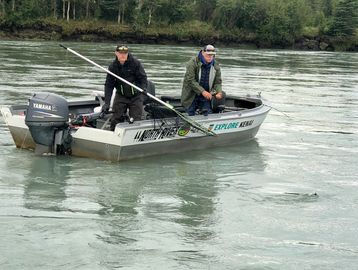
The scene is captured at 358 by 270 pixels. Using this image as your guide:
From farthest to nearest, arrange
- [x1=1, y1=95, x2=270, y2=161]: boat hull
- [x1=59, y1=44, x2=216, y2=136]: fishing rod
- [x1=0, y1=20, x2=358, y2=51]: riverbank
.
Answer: [x1=0, y1=20, x2=358, y2=51]: riverbank < [x1=59, y1=44, x2=216, y2=136]: fishing rod < [x1=1, y1=95, x2=270, y2=161]: boat hull

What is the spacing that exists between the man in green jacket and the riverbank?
42717 millimetres

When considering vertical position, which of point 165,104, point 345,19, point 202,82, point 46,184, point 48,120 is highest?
point 345,19

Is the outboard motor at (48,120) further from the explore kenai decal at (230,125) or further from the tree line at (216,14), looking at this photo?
the tree line at (216,14)

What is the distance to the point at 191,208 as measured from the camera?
650 centimetres

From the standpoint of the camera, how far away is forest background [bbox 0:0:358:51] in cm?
5484

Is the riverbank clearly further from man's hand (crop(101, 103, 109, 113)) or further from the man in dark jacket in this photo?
the man in dark jacket

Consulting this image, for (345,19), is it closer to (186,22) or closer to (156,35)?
(186,22)

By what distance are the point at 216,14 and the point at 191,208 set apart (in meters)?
61.5

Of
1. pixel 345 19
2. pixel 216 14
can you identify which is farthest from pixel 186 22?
pixel 345 19

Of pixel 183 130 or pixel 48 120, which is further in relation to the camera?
pixel 183 130

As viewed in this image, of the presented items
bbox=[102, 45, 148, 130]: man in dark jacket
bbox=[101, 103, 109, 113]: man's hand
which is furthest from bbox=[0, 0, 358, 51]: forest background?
bbox=[102, 45, 148, 130]: man in dark jacket

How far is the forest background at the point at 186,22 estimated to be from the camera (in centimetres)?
5484

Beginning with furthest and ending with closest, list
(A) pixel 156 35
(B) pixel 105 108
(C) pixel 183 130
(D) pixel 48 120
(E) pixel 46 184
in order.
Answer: (A) pixel 156 35
(C) pixel 183 130
(B) pixel 105 108
(D) pixel 48 120
(E) pixel 46 184

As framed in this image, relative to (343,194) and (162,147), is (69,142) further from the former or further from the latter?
(343,194)
